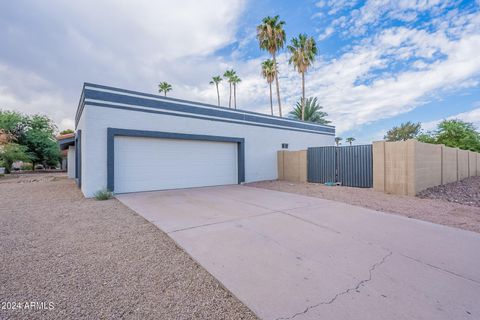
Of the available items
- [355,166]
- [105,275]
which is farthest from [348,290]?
[355,166]

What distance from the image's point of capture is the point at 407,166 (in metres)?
7.90

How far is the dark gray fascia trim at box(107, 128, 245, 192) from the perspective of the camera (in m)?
8.20

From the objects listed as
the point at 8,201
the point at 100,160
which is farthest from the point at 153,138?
the point at 8,201

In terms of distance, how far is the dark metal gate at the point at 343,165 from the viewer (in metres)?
9.95

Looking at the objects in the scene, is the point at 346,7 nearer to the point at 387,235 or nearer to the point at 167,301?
the point at 387,235

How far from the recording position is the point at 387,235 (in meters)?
3.94

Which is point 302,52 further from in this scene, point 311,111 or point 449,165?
point 449,165

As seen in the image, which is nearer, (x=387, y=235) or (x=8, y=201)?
(x=387, y=235)

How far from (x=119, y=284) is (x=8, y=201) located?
7998 mm

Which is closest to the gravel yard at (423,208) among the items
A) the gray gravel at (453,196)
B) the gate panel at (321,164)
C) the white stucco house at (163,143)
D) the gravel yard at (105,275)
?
the gray gravel at (453,196)

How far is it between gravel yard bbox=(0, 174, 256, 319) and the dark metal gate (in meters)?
9.62

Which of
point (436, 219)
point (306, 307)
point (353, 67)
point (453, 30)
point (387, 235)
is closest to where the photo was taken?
point (306, 307)

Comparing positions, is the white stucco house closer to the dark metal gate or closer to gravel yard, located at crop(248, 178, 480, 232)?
the dark metal gate

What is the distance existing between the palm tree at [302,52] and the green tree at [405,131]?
913 inches
